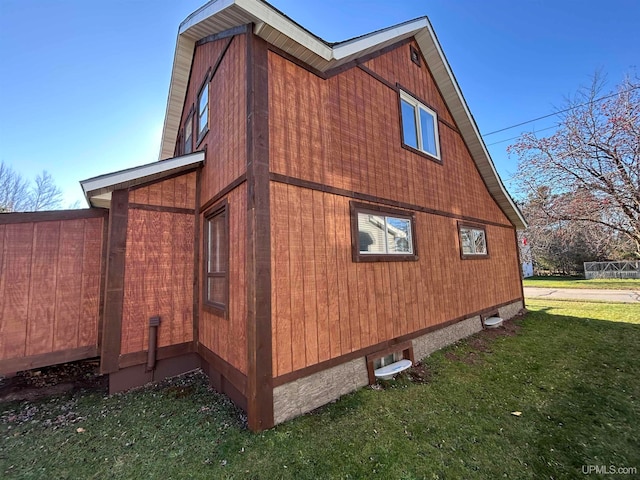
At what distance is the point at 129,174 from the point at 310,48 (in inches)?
134

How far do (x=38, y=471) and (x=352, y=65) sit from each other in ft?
22.2

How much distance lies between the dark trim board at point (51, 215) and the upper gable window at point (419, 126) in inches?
237

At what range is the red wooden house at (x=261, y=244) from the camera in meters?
3.43

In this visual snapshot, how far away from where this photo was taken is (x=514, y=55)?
11094 mm

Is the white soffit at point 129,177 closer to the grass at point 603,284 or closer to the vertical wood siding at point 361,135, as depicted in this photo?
the vertical wood siding at point 361,135

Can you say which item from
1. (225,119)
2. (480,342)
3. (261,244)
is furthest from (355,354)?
(225,119)

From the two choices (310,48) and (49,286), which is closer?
(310,48)

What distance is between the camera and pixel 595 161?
35.9 feet

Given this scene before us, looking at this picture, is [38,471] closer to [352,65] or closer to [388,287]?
[388,287]

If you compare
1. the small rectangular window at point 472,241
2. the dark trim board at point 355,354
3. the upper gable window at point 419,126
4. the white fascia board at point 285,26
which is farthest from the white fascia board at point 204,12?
the small rectangular window at point 472,241

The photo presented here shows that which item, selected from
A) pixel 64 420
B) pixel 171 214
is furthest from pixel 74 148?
pixel 64 420

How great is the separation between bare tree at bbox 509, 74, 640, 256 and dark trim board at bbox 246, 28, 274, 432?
537 inches

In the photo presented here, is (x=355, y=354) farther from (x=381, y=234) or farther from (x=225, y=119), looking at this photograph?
(x=225, y=119)

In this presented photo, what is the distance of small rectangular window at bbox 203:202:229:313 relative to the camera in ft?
13.9
